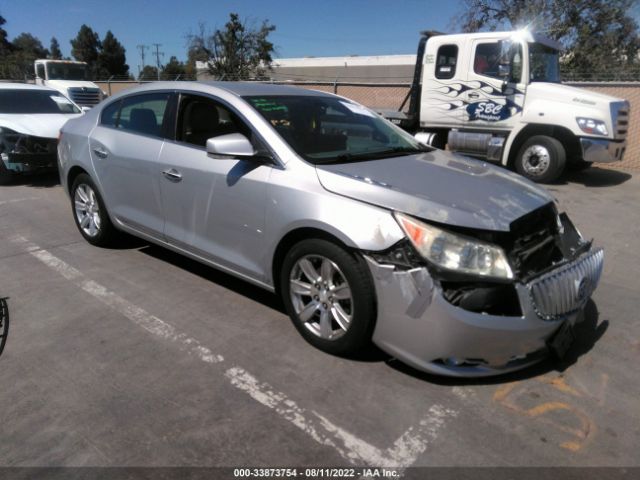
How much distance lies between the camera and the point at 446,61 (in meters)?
9.58

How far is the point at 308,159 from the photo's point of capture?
325 centimetres

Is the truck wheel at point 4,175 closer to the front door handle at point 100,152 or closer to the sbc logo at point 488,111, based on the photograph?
the front door handle at point 100,152

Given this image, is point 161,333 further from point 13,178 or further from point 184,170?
point 13,178

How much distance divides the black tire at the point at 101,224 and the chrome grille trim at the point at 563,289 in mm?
3851

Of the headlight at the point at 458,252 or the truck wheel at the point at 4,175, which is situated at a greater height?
the headlight at the point at 458,252

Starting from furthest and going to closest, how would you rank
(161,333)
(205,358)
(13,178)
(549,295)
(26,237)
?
(13,178)
(26,237)
(161,333)
(205,358)
(549,295)

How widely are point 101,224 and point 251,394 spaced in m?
2.93

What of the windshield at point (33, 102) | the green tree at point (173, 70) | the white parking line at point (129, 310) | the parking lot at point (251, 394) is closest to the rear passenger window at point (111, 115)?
the white parking line at point (129, 310)

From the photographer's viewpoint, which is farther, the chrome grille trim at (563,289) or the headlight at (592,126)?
the headlight at (592,126)

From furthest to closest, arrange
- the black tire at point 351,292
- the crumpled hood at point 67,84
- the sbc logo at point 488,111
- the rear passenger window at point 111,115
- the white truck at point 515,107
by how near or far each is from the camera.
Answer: the crumpled hood at point 67,84 < the sbc logo at point 488,111 < the white truck at point 515,107 < the rear passenger window at point 111,115 < the black tire at point 351,292

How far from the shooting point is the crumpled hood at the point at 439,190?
273 centimetres

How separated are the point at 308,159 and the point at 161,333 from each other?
155cm

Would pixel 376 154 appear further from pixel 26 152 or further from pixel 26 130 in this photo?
pixel 26 130

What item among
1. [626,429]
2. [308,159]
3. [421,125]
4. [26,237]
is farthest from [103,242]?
[421,125]
